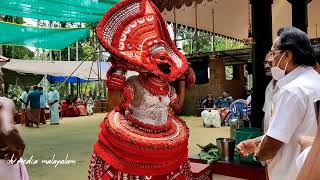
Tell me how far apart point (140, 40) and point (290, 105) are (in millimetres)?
1342

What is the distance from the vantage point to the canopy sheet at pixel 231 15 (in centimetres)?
770

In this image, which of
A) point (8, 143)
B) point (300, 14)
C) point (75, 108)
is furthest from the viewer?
point (75, 108)

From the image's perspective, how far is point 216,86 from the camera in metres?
15.0

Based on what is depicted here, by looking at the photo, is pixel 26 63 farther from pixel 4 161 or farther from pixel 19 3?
pixel 4 161

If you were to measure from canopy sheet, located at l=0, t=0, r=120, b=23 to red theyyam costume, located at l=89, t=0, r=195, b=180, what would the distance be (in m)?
2.71

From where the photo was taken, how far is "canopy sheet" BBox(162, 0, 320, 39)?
303 inches

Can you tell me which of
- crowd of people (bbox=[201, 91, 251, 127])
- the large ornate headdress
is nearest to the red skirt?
the large ornate headdress

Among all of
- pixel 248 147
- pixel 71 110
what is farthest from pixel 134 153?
pixel 71 110

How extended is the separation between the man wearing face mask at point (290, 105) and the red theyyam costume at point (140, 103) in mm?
805

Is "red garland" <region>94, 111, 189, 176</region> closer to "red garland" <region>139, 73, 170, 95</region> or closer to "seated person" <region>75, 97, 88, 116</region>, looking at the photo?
"red garland" <region>139, 73, 170, 95</region>

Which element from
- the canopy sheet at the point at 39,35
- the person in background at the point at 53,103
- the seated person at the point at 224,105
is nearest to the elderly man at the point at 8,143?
the canopy sheet at the point at 39,35

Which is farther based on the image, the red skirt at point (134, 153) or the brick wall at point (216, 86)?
the brick wall at point (216, 86)

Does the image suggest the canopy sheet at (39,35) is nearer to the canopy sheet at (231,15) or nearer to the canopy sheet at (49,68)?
the canopy sheet at (231,15)

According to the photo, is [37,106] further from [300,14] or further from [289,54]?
[289,54]
